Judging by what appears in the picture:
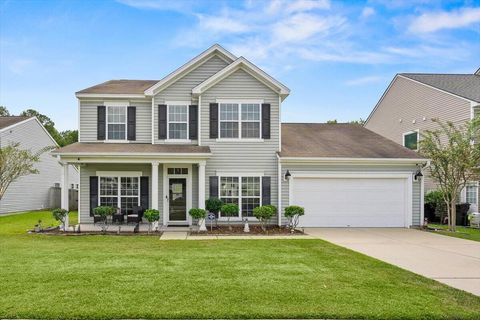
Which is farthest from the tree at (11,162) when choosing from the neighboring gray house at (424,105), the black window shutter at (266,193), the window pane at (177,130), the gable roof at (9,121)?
the neighboring gray house at (424,105)

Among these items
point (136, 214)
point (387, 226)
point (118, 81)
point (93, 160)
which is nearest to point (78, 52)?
point (118, 81)

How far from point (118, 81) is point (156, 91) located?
422 cm

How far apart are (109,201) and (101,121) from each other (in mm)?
3384

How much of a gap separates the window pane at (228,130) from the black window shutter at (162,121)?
7.78ft

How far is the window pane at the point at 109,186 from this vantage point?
15727 millimetres

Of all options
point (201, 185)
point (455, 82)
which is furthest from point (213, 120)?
point (455, 82)

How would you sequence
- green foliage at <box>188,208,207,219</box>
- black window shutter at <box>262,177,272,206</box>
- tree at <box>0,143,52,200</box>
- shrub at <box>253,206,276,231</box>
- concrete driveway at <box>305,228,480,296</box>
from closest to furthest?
concrete driveway at <box>305,228,480,296</box>, green foliage at <box>188,208,207,219</box>, shrub at <box>253,206,276,231</box>, black window shutter at <box>262,177,272,206</box>, tree at <box>0,143,52,200</box>

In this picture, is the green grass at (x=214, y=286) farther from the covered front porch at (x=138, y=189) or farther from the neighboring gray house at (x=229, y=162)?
the neighboring gray house at (x=229, y=162)

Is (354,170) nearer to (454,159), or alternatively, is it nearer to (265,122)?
(454,159)

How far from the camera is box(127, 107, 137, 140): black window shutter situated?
1623 centimetres

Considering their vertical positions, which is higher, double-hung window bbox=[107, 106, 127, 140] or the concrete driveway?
double-hung window bbox=[107, 106, 127, 140]

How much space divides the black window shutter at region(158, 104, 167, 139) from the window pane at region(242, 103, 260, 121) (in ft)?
10.7

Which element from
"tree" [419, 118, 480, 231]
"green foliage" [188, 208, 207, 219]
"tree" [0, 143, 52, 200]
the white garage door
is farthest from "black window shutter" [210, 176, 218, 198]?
"tree" [419, 118, 480, 231]

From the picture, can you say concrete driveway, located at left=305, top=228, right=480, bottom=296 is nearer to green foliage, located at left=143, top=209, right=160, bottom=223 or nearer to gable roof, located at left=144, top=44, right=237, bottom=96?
green foliage, located at left=143, top=209, right=160, bottom=223
